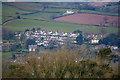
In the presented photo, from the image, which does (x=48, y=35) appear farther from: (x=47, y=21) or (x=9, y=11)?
(x=9, y=11)

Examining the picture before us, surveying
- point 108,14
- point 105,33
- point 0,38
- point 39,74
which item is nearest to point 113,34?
point 105,33

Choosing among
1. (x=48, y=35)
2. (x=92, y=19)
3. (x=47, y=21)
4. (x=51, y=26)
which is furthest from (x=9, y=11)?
(x=92, y=19)

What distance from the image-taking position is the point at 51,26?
64.6ft

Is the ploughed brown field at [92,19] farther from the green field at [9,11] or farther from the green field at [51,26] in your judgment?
the green field at [9,11]

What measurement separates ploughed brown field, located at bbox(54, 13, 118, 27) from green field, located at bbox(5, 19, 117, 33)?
0.50 m

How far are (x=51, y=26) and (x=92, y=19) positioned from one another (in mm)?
4680

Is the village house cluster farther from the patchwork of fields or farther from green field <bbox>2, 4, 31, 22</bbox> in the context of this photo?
green field <bbox>2, 4, 31, 22</bbox>

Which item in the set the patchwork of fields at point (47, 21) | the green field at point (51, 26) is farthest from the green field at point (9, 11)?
the green field at point (51, 26)

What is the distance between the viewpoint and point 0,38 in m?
16.1

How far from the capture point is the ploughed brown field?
765 inches

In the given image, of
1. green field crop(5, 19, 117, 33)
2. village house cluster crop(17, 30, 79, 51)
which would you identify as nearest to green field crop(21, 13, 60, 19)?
green field crop(5, 19, 117, 33)

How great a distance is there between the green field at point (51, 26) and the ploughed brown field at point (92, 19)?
50 cm

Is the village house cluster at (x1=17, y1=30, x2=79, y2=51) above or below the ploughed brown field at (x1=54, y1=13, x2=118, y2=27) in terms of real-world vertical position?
below

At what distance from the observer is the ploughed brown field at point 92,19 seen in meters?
19.4
